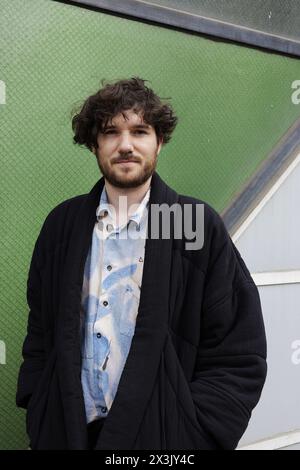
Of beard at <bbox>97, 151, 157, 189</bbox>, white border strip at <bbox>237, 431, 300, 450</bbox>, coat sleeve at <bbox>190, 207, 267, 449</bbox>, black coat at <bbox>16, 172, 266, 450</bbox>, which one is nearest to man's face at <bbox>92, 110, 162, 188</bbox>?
beard at <bbox>97, 151, 157, 189</bbox>

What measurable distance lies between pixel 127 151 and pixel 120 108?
0.15m

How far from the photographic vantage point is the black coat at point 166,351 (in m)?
1.50

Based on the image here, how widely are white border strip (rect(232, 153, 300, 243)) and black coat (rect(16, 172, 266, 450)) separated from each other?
1.02m

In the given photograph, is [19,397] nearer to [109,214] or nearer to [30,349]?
[30,349]

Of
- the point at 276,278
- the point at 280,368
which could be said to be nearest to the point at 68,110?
the point at 276,278

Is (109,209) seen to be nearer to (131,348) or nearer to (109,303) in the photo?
(109,303)

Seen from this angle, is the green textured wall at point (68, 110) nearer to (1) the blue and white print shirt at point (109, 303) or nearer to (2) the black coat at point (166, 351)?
(2) the black coat at point (166, 351)

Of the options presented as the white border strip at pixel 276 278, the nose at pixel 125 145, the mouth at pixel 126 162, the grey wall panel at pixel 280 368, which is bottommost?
the grey wall panel at pixel 280 368

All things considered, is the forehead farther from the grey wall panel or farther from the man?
the grey wall panel

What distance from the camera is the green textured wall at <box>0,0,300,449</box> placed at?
215 centimetres

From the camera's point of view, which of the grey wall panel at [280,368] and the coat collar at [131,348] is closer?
the coat collar at [131,348]

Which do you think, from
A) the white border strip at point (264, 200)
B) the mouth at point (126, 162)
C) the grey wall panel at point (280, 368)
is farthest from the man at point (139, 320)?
the grey wall panel at point (280, 368)

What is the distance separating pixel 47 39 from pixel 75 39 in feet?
0.38

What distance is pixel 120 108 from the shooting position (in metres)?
1.62
